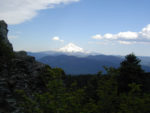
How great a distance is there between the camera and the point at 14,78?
18797 mm

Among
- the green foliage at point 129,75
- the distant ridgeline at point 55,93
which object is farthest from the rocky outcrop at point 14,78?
the green foliage at point 129,75

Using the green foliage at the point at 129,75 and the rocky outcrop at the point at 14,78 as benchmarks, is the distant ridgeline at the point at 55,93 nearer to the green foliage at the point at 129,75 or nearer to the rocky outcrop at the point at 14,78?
the rocky outcrop at the point at 14,78

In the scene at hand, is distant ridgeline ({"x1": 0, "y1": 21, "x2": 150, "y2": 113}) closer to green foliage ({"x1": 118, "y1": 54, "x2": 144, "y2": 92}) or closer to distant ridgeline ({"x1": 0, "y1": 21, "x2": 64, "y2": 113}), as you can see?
distant ridgeline ({"x1": 0, "y1": 21, "x2": 64, "y2": 113})

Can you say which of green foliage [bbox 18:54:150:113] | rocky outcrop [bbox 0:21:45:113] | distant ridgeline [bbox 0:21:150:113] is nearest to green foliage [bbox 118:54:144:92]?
distant ridgeline [bbox 0:21:150:113]

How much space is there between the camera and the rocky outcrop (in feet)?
53.3

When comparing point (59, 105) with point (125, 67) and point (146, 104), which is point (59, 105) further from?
point (125, 67)

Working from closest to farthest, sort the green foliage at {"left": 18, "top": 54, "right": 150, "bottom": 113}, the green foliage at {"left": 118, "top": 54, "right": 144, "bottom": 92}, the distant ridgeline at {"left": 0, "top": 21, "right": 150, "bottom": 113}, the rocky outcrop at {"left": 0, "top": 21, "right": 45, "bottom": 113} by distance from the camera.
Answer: the green foliage at {"left": 18, "top": 54, "right": 150, "bottom": 113}, the distant ridgeline at {"left": 0, "top": 21, "right": 150, "bottom": 113}, the rocky outcrop at {"left": 0, "top": 21, "right": 45, "bottom": 113}, the green foliage at {"left": 118, "top": 54, "right": 144, "bottom": 92}

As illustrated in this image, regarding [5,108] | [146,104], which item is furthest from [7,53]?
[146,104]

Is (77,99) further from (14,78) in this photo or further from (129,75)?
(129,75)

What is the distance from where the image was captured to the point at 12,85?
18.1 metres

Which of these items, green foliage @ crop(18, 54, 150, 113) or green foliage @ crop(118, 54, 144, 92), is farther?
green foliage @ crop(118, 54, 144, 92)

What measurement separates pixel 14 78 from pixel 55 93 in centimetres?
1049

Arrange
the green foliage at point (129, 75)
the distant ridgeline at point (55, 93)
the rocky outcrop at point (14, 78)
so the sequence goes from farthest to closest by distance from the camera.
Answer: the green foliage at point (129, 75), the rocky outcrop at point (14, 78), the distant ridgeline at point (55, 93)

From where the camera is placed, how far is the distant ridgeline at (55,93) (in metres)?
9.30
